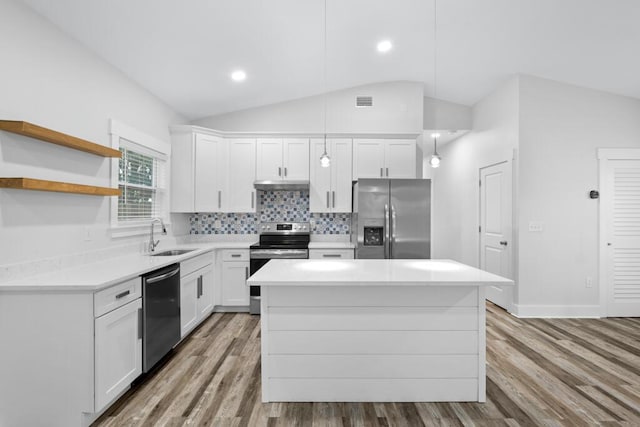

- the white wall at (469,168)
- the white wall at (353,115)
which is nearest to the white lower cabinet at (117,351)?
the white wall at (353,115)

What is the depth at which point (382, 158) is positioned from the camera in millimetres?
4676

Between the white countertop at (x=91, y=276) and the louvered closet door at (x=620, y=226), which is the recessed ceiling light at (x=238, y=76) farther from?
the louvered closet door at (x=620, y=226)

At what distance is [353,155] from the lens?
468 centimetres

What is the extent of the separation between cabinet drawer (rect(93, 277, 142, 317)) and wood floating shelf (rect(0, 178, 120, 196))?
81 cm

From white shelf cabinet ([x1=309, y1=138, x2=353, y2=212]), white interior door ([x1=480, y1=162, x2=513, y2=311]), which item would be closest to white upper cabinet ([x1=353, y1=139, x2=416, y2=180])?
white shelf cabinet ([x1=309, y1=138, x2=353, y2=212])

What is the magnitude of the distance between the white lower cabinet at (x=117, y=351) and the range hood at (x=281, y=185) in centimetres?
240

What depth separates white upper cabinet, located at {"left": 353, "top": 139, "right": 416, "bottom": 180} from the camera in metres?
4.67

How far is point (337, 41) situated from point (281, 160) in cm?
175

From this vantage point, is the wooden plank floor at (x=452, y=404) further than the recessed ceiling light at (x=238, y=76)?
No

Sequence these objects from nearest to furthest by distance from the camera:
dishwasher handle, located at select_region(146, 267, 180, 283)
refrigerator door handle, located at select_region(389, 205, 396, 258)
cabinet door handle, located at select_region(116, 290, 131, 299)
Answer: cabinet door handle, located at select_region(116, 290, 131, 299)
dishwasher handle, located at select_region(146, 267, 180, 283)
refrigerator door handle, located at select_region(389, 205, 396, 258)

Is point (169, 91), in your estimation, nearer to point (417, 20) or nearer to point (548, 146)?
point (417, 20)

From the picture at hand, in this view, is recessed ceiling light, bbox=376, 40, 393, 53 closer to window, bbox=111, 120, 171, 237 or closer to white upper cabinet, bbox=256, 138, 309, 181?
white upper cabinet, bbox=256, 138, 309, 181

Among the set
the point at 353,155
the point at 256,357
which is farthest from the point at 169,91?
the point at 256,357

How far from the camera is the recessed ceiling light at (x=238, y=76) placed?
Answer: 3.79m
